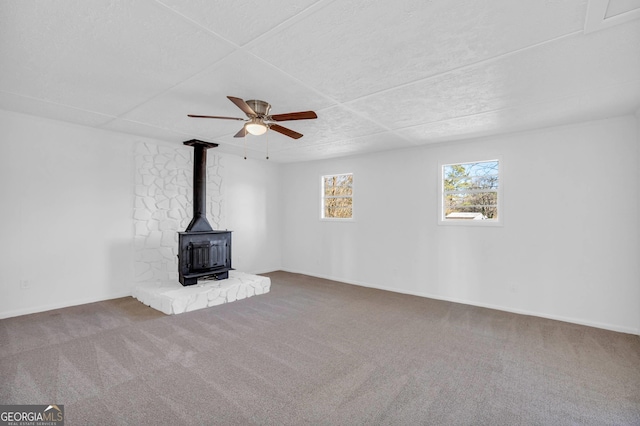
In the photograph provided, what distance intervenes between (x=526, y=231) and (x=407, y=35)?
3486 millimetres

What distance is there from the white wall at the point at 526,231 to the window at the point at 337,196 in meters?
0.28

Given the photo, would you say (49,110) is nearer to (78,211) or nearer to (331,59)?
(78,211)

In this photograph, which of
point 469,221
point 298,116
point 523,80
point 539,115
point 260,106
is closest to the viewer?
point 523,80

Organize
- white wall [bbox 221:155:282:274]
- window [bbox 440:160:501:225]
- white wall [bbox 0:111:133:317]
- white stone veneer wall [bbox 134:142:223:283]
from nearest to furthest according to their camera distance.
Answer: white wall [bbox 0:111:133:317], window [bbox 440:160:501:225], white stone veneer wall [bbox 134:142:223:283], white wall [bbox 221:155:282:274]

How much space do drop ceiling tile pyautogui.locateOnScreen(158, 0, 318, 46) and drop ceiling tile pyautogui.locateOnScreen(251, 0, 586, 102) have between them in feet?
0.34

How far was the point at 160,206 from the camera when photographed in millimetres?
5070

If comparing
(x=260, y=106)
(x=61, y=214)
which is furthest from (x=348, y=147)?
(x=61, y=214)

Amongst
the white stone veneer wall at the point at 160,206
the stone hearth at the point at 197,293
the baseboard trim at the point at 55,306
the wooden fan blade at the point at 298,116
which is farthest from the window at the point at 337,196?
the baseboard trim at the point at 55,306

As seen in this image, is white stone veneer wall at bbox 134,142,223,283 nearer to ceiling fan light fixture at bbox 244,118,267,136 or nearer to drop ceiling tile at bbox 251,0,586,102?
ceiling fan light fixture at bbox 244,118,267,136

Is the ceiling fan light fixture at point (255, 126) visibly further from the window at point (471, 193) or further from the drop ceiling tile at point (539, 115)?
the window at point (471, 193)

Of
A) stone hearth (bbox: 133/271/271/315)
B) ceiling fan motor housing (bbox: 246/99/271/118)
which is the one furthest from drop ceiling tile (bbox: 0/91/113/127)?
stone hearth (bbox: 133/271/271/315)

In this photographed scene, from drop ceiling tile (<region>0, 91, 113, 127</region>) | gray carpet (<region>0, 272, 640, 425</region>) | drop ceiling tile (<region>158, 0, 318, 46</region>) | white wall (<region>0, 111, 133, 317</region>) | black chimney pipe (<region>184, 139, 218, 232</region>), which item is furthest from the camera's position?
black chimney pipe (<region>184, 139, 218, 232</region>)

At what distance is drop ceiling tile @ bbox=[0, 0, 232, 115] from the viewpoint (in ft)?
5.90

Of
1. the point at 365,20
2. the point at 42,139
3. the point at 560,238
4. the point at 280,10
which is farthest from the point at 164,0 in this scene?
the point at 560,238
